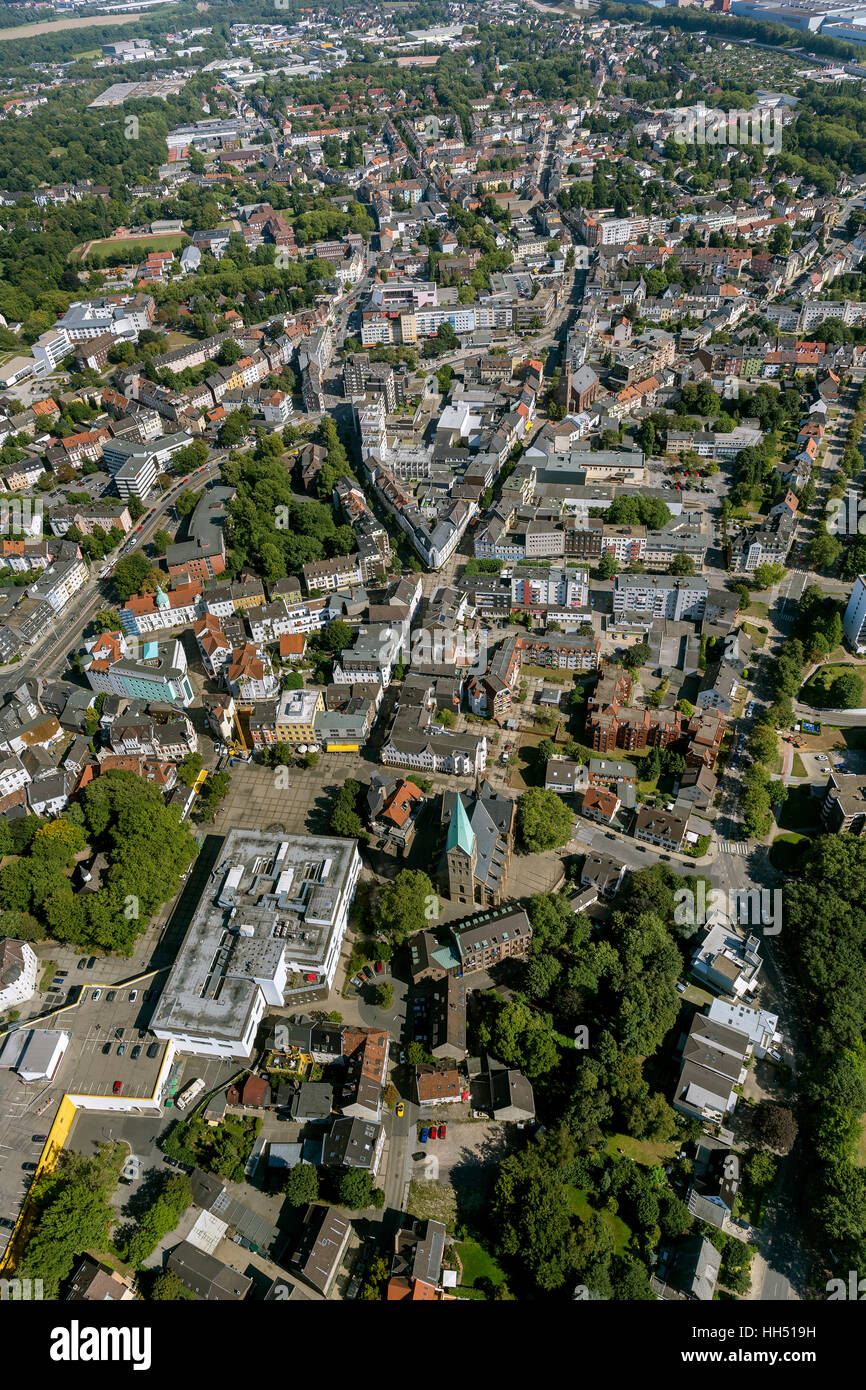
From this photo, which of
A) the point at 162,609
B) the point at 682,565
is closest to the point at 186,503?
the point at 162,609

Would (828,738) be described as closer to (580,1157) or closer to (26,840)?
(580,1157)

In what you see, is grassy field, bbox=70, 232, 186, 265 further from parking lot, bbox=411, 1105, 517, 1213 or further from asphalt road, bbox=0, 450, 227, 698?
parking lot, bbox=411, 1105, 517, 1213

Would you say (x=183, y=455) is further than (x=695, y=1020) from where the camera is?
Yes

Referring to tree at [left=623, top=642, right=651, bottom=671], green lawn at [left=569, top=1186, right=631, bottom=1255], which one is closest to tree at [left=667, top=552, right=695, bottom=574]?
tree at [left=623, top=642, right=651, bottom=671]

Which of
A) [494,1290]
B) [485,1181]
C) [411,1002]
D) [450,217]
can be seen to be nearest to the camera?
[494,1290]

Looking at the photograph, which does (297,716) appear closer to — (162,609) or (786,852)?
(162,609)

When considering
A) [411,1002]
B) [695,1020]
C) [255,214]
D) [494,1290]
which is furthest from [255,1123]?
[255,214]

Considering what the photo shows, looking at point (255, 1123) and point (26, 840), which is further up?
point (26, 840)
